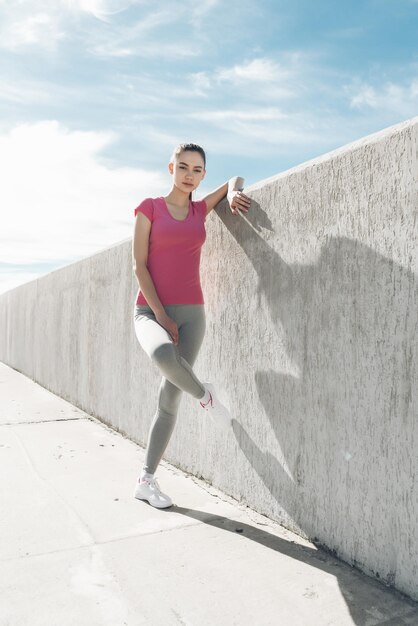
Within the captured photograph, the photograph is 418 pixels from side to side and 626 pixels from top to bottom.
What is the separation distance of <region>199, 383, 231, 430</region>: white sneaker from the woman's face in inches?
42.1

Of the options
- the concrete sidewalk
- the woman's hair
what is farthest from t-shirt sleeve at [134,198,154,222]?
the concrete sidewalk

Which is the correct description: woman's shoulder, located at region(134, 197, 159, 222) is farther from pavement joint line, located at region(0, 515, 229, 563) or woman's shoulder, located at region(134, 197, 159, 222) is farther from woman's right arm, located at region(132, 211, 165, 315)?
pavement joint line, located at region(0, 515, 229, 563)

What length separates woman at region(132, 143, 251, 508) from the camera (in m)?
2.92

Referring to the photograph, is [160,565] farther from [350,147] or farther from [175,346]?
[350,147]

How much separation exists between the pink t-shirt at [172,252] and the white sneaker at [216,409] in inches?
20.3

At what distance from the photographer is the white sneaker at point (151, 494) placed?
291 cm

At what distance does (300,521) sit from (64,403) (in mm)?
4691

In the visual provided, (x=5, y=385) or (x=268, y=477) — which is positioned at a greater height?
(x=268, y=477)

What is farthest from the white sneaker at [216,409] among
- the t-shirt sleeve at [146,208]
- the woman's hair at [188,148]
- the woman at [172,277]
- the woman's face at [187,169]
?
the woman's hair at [188,148]

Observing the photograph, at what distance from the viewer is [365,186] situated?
2.23 metres

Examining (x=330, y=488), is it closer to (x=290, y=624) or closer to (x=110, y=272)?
(x=290, y=624)

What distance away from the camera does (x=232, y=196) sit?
3.05 meters

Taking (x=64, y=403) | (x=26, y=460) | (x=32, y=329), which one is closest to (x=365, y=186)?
(x=26, y=460)

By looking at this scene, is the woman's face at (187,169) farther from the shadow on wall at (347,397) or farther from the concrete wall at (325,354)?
the shadow on wall at (347,397)
